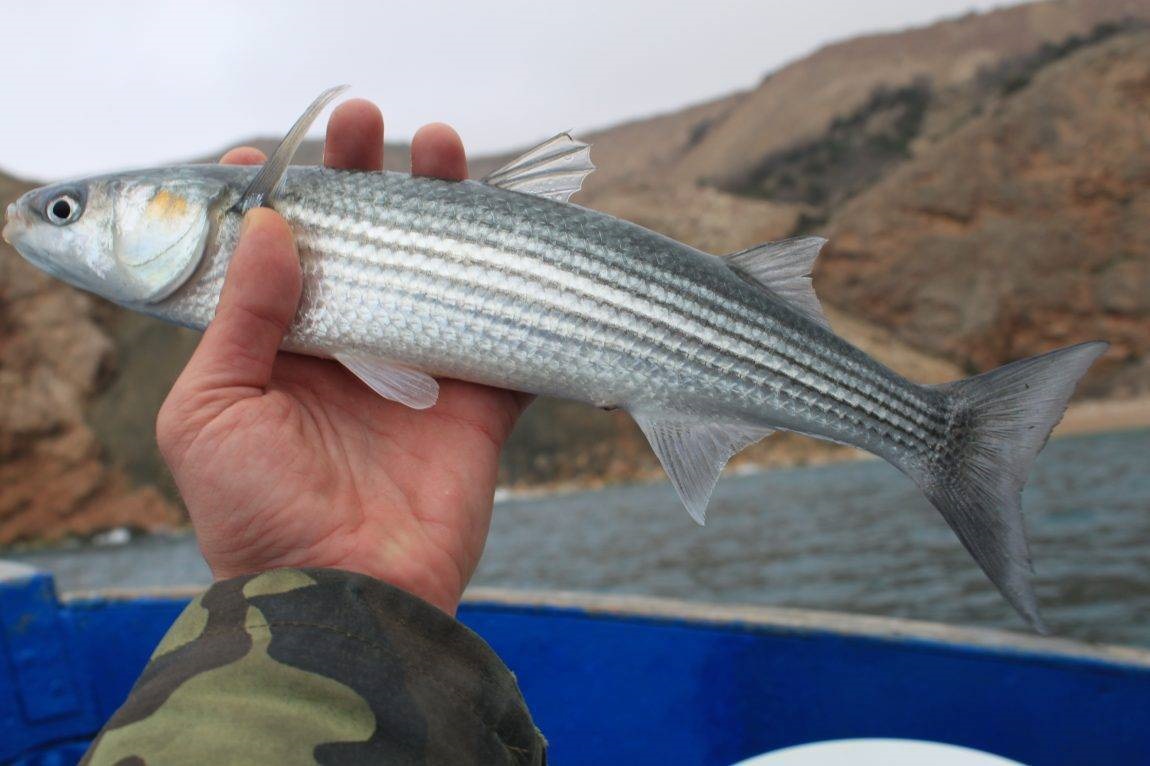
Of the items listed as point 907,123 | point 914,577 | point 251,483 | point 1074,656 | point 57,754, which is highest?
point 907,123

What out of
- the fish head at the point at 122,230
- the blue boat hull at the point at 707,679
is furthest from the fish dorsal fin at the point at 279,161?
the blue boat hull at the point at 707,679

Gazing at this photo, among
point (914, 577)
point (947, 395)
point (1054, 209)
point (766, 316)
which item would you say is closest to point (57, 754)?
point (766, 316)

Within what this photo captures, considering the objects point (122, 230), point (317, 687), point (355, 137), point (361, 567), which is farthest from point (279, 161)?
point (317, 687)

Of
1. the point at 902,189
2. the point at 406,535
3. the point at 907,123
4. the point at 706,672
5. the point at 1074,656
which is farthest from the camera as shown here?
the point at 907,123

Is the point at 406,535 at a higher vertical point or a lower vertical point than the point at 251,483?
lower

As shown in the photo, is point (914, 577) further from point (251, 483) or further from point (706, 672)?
point (251, 483)

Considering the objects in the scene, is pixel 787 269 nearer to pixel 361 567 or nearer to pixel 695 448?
pixel 695 448

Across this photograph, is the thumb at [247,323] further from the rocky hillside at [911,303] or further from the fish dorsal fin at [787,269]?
the rocky hillside at [911,303]

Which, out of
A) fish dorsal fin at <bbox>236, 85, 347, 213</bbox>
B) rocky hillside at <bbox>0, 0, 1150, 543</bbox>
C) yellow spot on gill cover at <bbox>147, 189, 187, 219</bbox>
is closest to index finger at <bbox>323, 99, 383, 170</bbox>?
fish dorsal fin at <bbox>236, 85, 347, 213</bbox>
